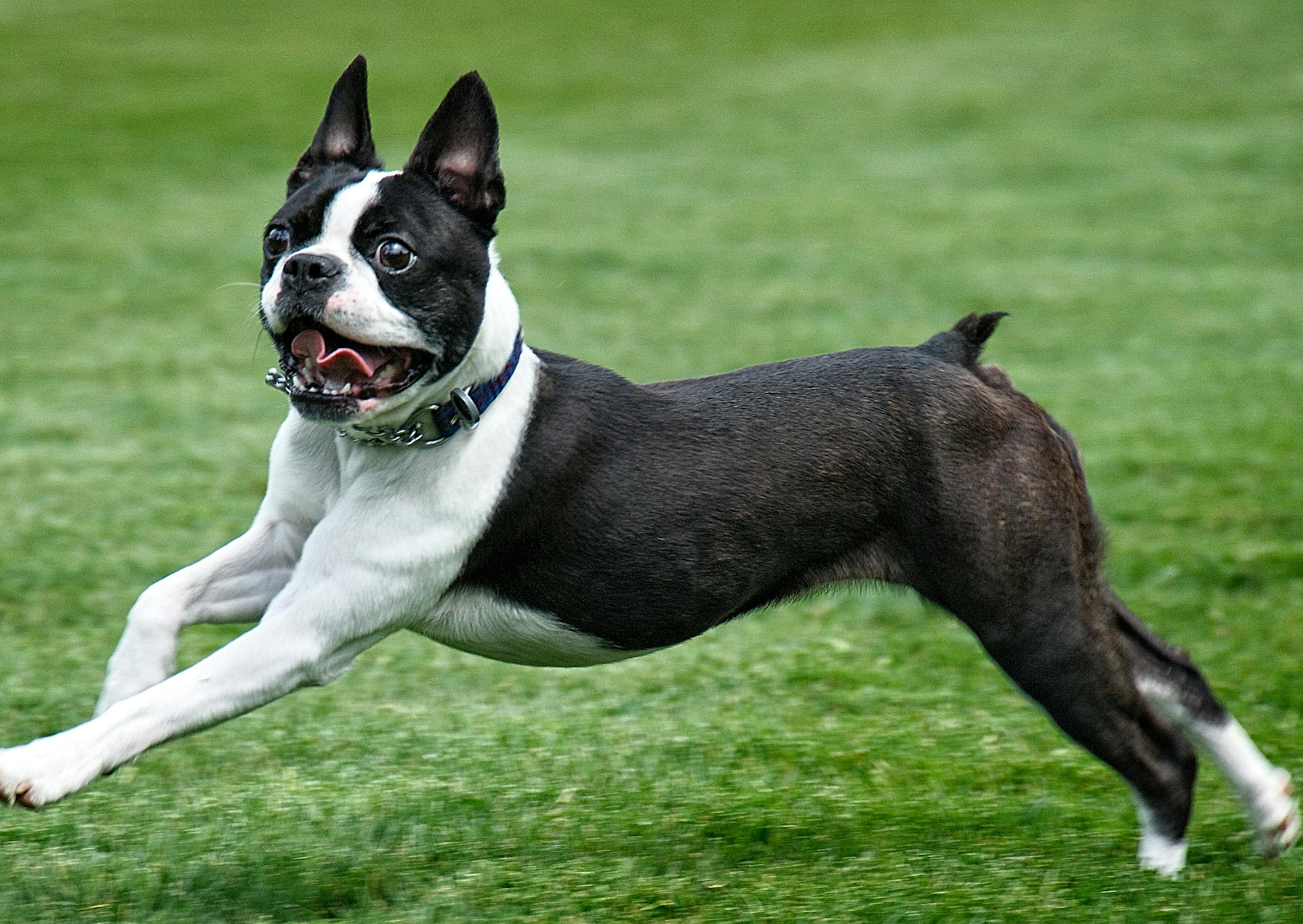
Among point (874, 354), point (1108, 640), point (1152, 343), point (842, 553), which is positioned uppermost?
point (874, 354)

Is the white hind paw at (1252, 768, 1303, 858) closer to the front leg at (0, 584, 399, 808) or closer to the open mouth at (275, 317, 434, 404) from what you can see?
the front leg at (0, 584, 399, 808)

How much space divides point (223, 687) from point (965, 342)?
8.06 feet

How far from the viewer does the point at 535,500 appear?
15.8 ft

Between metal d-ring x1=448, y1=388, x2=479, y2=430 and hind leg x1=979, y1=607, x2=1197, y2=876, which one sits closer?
metal d-ring x1=448, y1=388, x2=479, y2=430

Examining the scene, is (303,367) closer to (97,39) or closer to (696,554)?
(696,554)

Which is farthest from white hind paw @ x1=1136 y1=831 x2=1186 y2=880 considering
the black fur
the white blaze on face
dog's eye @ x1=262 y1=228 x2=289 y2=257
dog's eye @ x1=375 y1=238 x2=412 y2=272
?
dog's eye @ x1=262 y1=228 x2=289 y2=257

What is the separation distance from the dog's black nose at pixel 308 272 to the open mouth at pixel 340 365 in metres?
0.10

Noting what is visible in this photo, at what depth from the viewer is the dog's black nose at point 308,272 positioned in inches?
173

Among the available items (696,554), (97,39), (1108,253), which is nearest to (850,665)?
(696,554)

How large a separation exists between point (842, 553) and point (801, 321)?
31.6ft

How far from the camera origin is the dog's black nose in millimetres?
4398

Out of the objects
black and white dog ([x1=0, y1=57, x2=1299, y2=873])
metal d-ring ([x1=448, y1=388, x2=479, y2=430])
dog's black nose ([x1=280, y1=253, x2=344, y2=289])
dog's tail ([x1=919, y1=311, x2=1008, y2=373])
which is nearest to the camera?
dog's black nose ([x1=280, y1=253, x2=344, y2=289])

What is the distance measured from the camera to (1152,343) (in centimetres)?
1423

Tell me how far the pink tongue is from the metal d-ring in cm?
24
